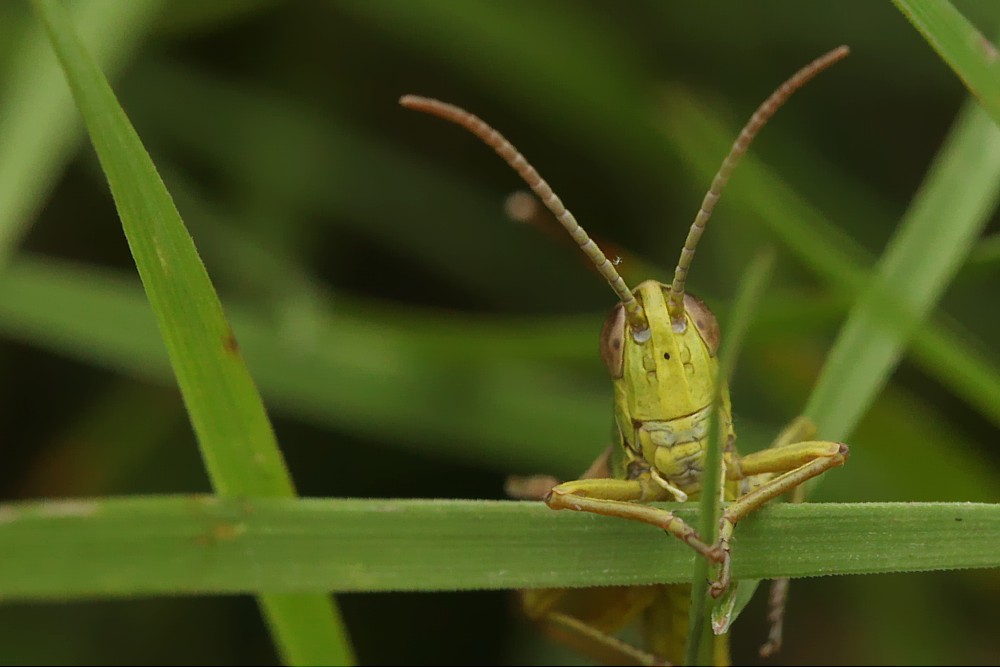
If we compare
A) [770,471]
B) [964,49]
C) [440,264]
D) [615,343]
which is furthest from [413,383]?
[964,49]

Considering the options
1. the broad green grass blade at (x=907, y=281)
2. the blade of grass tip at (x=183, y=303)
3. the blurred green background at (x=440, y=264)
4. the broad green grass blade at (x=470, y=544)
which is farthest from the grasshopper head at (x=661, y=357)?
the blade of grass tip at (x=183, y=303)

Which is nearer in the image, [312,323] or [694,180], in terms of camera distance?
[312,323]

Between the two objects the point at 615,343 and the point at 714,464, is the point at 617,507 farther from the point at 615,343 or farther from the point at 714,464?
the point at 615,343

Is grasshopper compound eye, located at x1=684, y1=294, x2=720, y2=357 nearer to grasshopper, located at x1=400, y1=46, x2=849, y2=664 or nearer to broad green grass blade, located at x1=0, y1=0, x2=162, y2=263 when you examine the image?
grasshopper, located at x1=400, y1=46, x2=849, y2=664

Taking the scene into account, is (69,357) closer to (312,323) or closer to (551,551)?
(312,323)

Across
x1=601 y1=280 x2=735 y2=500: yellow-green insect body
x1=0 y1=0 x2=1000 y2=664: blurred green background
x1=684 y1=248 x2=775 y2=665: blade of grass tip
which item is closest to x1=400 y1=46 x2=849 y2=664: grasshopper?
x1=601 y1=280 x2=735 y2=500: yellow-green insect body

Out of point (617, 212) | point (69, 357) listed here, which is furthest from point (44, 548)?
point (617, 212)
